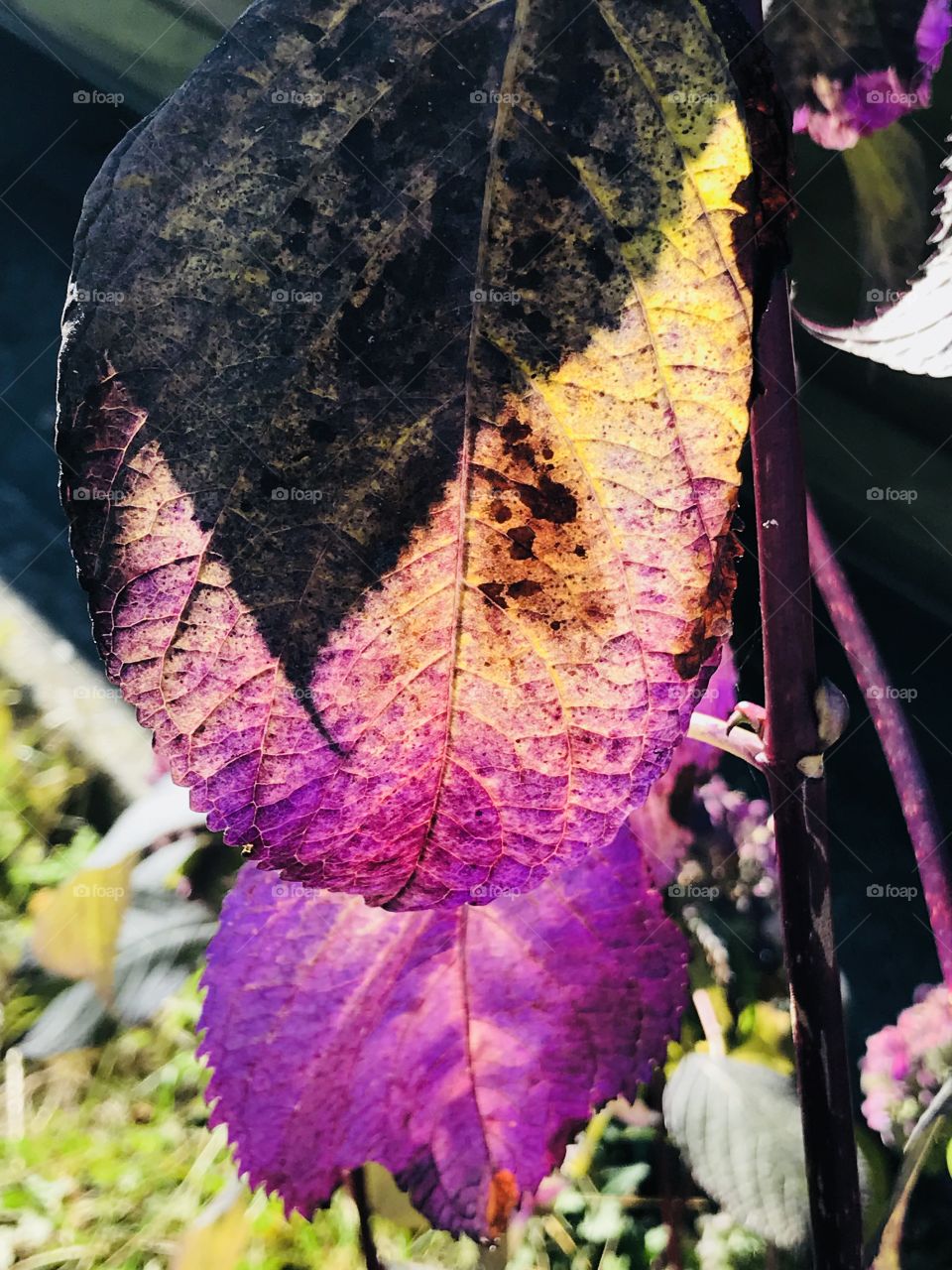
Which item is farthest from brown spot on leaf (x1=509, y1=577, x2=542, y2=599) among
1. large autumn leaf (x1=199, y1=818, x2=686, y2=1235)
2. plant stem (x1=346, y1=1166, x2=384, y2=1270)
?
plant stem (x1=346, y1=1166, x2=384, y2=1270)

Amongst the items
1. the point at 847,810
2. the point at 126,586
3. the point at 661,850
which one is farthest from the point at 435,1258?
the point at 126,586

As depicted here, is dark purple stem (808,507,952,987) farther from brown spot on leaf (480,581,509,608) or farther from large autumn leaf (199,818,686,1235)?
brown spot on leaf (480,581,509,608)

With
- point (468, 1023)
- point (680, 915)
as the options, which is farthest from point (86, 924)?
point (680, 915)

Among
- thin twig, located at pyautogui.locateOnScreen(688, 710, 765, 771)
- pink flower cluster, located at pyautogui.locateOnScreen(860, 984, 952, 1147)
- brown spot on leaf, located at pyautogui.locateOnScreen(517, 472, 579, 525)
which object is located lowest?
pink flower cluster, located at pyautogui.locateOnScreen(860, 984, 952, 1147)

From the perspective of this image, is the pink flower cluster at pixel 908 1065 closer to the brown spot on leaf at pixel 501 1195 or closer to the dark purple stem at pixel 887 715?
the dark purple stem at pixel 887 715

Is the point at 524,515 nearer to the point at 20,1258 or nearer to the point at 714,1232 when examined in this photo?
the point at 714,1232

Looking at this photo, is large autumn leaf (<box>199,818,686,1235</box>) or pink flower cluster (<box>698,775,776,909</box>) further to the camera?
pink flower cluster (<box>698,775,776,909</box>)

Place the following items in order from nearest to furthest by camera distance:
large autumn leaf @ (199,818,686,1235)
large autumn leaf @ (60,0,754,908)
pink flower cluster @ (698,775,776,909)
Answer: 1. large autumn leaf @ (60,0,754,908)
2. large autumn leaf @ (199,818,686,1235)
3. pink flower cluster @ (698,775,776,909)
